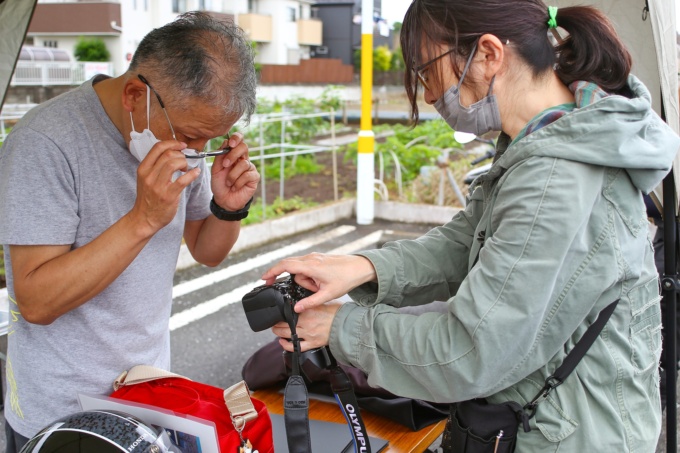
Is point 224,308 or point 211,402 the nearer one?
point 211,402

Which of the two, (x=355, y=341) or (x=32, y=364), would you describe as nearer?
(x=355, y=341)

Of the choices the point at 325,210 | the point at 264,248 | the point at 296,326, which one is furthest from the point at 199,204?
the point at 325,210

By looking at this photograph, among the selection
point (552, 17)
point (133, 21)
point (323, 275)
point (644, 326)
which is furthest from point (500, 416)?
point (133, 21)

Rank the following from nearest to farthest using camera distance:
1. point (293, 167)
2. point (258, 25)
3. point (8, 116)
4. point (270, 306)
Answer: point (270, 306), point (8, 116), point (293, 167), point (258, 25)

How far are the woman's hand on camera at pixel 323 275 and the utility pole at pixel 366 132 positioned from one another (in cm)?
592

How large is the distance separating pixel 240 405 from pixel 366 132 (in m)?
6.39

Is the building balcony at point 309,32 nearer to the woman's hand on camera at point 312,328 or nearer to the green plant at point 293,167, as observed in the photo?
the green plant at point 293,167

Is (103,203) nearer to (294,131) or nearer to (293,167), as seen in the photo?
(293,167)

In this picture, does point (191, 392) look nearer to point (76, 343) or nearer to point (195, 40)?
point (76, 343)

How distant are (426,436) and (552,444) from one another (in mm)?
814

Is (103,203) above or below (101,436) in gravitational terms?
above

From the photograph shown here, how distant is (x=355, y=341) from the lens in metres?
1.47

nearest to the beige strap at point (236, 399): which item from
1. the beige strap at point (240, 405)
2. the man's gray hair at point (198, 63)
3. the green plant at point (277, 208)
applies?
the beige strap at point (240, 405)

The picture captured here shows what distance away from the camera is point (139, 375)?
173cm
